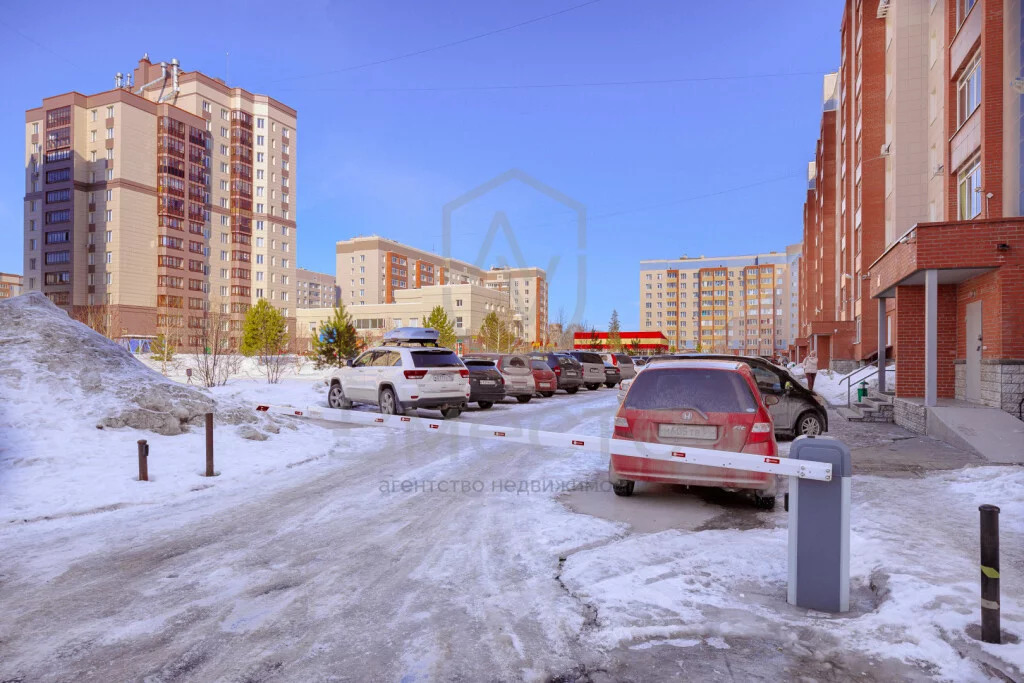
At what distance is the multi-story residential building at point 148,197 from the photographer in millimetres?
73250

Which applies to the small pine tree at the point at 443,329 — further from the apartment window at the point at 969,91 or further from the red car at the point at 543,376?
the apartment window at the point at 969,91

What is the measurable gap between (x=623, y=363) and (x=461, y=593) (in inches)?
1177

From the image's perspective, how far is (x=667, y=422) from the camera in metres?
6.41

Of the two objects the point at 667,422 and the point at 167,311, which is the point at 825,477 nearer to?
the point at 667,422

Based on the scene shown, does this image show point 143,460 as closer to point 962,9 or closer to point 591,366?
point 591,366

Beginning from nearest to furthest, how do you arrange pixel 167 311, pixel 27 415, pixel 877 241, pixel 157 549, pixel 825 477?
pixel 825 477
pixel 157 549
pixel 27 415
pixel 877 241
pixel 167 311

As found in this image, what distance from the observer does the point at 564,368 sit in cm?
2450

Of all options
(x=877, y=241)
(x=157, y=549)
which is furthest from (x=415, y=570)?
(x=877, y=241)

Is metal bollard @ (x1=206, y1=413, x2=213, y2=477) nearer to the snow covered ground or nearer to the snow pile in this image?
the snow covered ground

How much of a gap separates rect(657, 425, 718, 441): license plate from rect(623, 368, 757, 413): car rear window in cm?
18

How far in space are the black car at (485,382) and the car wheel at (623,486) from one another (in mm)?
11088

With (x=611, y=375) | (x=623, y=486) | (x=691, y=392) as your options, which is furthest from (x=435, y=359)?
(x=611, y=375)

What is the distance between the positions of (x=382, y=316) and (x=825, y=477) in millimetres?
97234

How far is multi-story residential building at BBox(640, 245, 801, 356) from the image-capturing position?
12975 cm
